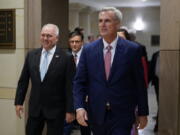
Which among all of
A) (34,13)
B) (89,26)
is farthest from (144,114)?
(89,26)

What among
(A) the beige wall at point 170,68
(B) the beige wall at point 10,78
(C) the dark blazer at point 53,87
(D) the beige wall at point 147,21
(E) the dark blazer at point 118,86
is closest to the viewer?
(E) the dark blazer at point 118,86

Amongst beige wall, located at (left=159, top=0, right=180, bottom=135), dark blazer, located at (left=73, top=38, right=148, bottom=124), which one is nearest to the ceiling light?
beige wall, located at (left=159, top=0, right=180, bottom=135)

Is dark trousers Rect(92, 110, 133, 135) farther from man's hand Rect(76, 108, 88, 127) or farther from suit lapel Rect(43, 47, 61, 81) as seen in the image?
suit lapel Rect(43, 47, 61, 81)

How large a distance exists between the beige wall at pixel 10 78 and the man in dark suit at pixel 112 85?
2041 mm

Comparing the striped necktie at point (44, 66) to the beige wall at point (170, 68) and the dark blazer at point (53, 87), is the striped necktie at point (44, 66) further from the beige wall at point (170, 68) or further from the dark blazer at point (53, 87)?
the beige wall at point (170, 68)

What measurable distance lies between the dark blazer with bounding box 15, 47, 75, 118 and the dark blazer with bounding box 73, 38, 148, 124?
26.1 inches

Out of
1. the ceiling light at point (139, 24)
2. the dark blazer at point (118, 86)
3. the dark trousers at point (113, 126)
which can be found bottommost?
the dark trousers at point (113, 126)

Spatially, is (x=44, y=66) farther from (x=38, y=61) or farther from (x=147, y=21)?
(x=147, y=21)

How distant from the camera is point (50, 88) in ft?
11.9

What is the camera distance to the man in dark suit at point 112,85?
2906 millimetres

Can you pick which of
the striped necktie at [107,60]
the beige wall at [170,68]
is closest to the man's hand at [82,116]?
the striped necktie at [107,60]

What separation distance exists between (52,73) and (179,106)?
1489mm

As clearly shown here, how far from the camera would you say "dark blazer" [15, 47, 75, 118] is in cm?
362

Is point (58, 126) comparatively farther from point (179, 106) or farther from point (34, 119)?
point (179, 106)
